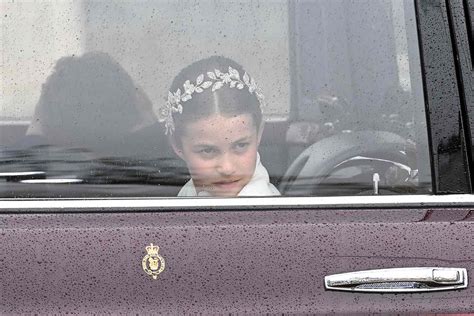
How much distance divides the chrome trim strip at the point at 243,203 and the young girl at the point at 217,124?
8cm

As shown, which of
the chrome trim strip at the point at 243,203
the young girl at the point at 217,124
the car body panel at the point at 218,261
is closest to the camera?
the car body panel at the point at 218,261

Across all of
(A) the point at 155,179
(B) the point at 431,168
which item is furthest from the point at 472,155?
(A) the point at 155,179

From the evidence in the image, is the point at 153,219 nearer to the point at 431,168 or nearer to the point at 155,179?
the point at 155,179

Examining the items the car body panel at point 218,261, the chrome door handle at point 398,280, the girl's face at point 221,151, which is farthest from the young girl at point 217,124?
the chrome door handle at point 398,280

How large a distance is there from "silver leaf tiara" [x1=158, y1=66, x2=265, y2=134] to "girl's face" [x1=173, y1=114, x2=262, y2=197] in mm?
51

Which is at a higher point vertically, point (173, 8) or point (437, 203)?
point (173, 8)

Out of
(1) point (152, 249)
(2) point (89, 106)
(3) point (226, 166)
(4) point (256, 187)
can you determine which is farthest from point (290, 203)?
(2) point (89, 106)

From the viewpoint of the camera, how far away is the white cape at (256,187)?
280 centimetres

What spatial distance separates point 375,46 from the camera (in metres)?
2.92

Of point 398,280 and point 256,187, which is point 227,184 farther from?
point 398,280

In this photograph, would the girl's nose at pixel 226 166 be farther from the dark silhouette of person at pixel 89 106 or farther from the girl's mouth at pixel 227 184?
the dark silhouette of person at pixel 89 106

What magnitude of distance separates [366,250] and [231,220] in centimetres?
30

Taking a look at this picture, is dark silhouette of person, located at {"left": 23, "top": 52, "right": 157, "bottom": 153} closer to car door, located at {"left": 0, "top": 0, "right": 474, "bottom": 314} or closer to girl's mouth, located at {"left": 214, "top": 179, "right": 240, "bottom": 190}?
car door, located at {"left": 0, "top": 0, "right": 474, "bottom": 314}

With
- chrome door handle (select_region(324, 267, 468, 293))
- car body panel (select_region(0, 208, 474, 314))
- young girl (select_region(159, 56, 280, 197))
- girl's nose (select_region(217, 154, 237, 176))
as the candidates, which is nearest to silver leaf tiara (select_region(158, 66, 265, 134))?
young girl (select_region(159, 56, 280, 197))
